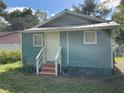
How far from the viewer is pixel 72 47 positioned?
1652cm

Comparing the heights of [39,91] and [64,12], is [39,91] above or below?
below

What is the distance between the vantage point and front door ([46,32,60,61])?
1736cm

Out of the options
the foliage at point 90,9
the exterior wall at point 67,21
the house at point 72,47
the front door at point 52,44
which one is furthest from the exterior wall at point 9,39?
the front door at point 52,44

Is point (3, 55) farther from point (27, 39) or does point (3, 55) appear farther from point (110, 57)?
point (110, 57)

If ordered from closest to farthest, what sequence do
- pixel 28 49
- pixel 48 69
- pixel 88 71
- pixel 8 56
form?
pixel 88 71 < pixel 48 69 < pixel 28 49 < pixel 8 56

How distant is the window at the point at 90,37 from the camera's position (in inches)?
621

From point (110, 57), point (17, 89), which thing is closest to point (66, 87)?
point (17, 89)

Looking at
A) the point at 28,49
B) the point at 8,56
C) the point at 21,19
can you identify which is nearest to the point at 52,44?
the point at 28,49

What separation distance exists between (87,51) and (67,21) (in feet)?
13.5

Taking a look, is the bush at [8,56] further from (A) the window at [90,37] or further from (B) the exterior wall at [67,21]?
(A) the window at [90,37]

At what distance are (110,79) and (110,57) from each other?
6.10ft

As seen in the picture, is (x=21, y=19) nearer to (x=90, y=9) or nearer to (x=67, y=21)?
(x=90, y=9)

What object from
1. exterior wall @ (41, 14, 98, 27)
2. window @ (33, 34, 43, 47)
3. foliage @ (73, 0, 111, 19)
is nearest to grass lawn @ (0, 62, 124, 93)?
window @ (33, 34, 43, 47)

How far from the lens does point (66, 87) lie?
38.8 feet
